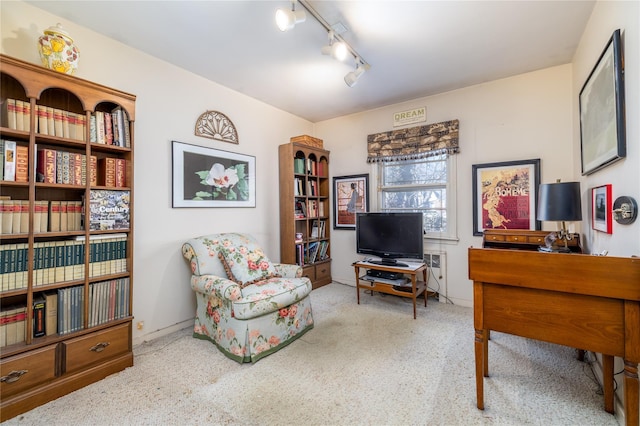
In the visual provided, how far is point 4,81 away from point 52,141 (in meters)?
0.50

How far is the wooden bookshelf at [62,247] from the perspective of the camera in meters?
1.63

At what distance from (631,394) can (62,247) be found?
3.25 meters

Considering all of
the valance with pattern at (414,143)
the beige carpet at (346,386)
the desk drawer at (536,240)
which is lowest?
the beige carpet at (346,386)

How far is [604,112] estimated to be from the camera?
66.9 inches

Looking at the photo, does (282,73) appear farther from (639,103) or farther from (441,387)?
(441,387)

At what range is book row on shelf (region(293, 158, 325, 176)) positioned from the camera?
3.87 metres

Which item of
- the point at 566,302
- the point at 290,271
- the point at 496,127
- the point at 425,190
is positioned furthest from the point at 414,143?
the point at 566,302

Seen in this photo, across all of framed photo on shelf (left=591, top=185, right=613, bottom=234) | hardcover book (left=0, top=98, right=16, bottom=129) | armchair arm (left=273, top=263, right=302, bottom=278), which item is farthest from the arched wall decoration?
framed photo on shelf (left=591, top=185, right=613, bottom=234)

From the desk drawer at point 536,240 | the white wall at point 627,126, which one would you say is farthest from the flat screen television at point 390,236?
the white wall at point 627,126

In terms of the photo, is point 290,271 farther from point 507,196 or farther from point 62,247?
point 507,196

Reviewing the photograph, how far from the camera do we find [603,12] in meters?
1.74

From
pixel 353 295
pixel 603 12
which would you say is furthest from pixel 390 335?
pixel 603 12

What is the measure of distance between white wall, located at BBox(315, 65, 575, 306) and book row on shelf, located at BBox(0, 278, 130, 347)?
3.14 m

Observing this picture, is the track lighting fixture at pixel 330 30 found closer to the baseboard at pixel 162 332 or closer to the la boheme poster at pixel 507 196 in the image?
A: the la boheme poster at pixel 507 196
